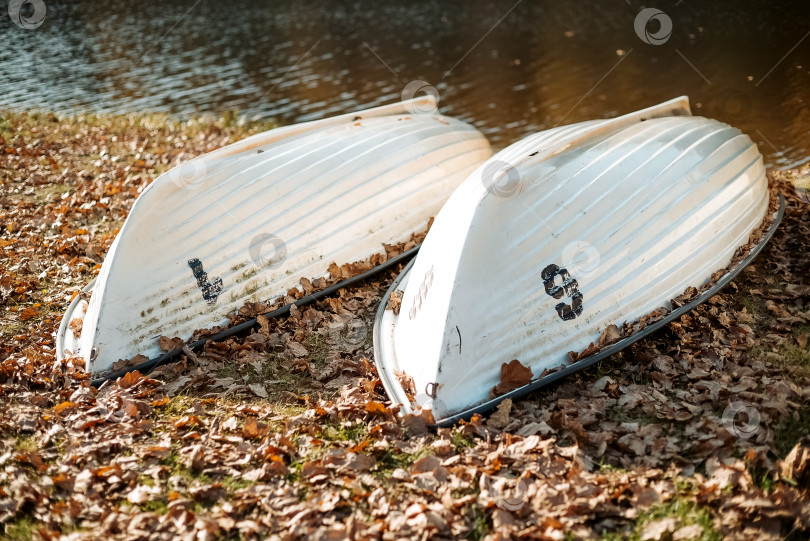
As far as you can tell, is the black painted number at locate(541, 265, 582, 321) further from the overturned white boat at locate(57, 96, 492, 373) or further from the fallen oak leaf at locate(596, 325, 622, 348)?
the overturned white boat at locate(57, 96, 492, 373)

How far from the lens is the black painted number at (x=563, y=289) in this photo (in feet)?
13.2

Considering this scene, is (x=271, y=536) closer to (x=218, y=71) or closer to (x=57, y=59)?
(x=218, y=71)

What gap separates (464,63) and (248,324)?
10.9m

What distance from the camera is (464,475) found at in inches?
131

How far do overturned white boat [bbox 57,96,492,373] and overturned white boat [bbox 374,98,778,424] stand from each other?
93 cm

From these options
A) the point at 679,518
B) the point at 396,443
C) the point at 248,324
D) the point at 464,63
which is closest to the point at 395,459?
the point at 396,443

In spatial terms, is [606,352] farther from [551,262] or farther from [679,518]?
[679,518]

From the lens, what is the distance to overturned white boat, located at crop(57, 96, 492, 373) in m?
4.64

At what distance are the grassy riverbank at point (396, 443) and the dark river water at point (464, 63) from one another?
517 cm

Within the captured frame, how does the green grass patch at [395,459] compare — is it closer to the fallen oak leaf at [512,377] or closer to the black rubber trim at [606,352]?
the black rubber trim at [606,352]

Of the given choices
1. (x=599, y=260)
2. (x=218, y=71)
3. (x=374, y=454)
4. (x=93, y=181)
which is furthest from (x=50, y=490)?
(x=218, y=71)

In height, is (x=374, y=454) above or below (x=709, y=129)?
below

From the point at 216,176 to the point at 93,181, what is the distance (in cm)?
443

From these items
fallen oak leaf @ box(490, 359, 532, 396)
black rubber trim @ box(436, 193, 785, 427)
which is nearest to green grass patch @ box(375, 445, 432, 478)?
black rubber trim @ box(436, 193, 785, 427)
